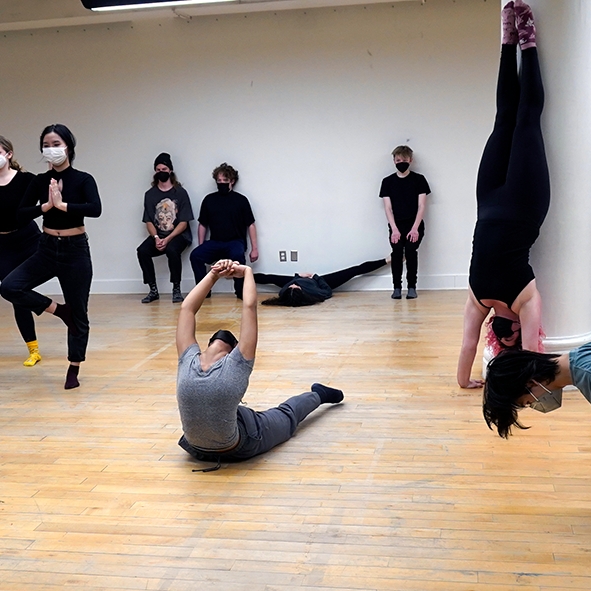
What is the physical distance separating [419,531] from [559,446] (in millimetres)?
1022

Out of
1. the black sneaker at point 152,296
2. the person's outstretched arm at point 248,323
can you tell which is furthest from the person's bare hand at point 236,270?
the black sneaker at point 152,296

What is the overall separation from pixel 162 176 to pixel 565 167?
4.97 metres

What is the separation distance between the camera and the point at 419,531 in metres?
2.54

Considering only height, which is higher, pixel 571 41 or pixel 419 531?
pixel 571 41

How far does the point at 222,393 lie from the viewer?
297 centimetres

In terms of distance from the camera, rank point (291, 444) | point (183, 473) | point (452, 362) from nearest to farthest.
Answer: point (183, 473), point (291, 444), point (452, 362)

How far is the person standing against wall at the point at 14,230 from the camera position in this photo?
4766 millimetres

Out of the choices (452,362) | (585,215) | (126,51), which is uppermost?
(126,51)

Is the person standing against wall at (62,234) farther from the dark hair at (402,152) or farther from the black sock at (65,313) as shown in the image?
the dark hair at (402,152)

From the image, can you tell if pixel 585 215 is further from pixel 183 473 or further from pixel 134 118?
pixel 134 118

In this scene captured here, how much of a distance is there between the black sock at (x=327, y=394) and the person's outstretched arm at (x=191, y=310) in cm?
86

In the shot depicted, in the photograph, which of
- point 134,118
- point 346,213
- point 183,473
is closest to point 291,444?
point 183,473

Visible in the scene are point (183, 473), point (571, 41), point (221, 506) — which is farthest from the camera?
point (571, 41)

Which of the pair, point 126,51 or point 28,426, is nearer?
point 28,426
